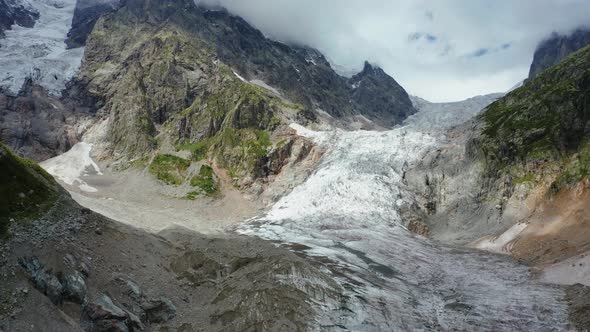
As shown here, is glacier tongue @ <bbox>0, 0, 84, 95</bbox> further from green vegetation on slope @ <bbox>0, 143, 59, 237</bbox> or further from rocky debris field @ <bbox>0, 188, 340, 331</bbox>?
rocky debris field @ <bbox>0, 188, 340, 331</bbox>

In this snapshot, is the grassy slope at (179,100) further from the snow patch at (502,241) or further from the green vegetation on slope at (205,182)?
the snow patch at (502,241)

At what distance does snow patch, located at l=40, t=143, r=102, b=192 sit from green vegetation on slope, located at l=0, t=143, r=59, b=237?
7010 centimetres

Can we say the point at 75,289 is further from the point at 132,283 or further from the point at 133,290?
the point at 132,283

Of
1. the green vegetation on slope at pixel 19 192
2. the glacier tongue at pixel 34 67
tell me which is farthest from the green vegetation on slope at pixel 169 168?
the glacier tongue at pixel 34 67

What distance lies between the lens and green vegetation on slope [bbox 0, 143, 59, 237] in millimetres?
25844

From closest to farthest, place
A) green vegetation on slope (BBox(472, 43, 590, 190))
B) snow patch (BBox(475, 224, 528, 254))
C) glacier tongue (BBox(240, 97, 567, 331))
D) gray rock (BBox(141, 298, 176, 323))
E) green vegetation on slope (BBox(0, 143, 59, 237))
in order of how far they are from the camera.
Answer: green vegetation on slope (BBox(0, 143, 59, 237)), gray rock (BBox(141, 298, 176, 323)), glacier tongue (BBox(240, 97, 567, 331)), snow patch (BBox(475, 224, 528, 254)), green vegetation on slope (BBox(472, 43, 590, 190))

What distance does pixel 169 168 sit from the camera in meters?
105

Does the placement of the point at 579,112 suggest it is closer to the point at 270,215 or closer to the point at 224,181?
the point at 270,215

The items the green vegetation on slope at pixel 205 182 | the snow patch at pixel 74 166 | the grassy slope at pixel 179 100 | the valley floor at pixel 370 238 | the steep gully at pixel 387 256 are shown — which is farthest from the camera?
the grassy slope at pixel 179 100

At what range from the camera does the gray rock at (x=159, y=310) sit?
27237 mm

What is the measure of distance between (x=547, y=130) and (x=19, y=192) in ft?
236

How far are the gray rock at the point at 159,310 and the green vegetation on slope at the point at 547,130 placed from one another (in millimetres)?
52816

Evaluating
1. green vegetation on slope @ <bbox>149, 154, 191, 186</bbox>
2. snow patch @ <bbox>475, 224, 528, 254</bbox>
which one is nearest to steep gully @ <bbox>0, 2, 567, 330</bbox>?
snow patch @ <bbox>475, 224, 528, 254</bbox>

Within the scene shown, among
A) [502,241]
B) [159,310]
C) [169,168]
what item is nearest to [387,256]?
[502,241]
